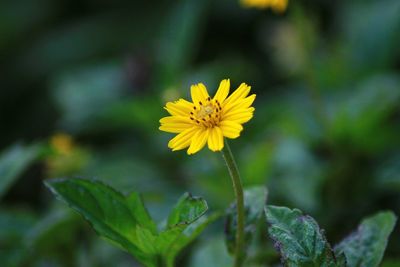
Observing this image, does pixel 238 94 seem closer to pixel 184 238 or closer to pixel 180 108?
pixel 180 108

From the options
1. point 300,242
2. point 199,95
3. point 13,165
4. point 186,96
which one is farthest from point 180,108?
→ point 186,96

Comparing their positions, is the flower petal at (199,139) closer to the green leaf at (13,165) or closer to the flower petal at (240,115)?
the flower petal at (240,115)

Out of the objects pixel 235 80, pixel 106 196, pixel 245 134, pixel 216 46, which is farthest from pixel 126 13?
pixel 106 196

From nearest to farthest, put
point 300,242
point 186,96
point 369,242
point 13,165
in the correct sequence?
point 300,242, point 369,242, point 13,165, point 186,96

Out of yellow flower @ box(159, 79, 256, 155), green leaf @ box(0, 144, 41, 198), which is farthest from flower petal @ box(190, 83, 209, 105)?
green leaf @ box(0, 144, 41, 198)

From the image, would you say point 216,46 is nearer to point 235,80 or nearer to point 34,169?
point 235,80

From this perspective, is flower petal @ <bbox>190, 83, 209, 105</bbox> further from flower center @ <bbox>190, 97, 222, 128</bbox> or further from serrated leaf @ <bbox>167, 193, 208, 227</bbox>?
serrated leaf @ <bbox>167, 193, 208, 227</bbox>
